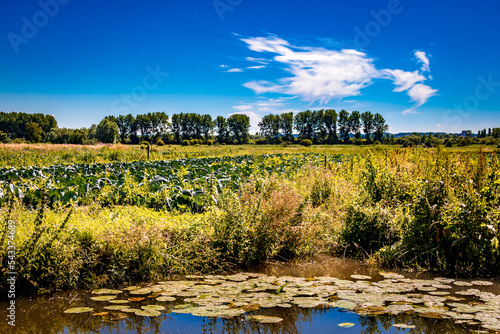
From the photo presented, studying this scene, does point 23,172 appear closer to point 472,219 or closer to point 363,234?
point 363,234

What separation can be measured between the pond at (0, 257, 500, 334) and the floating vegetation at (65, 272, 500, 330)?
0.04 feet

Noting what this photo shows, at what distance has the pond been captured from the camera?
3918 mm

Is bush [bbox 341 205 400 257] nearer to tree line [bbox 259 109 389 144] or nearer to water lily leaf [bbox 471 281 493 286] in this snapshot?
water lily leaf [bbox 471 281 493 286]

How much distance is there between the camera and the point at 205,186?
8.91 m

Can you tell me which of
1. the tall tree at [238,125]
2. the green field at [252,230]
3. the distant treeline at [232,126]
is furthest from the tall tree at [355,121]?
the green field at [252,230]

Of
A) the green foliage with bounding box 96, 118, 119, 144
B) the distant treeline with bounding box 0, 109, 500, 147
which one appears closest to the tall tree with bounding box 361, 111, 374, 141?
the distant treeline with bounding box 0, 109, 500, 147

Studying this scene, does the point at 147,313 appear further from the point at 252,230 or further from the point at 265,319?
the point at 252,230

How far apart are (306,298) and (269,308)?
1.74ft

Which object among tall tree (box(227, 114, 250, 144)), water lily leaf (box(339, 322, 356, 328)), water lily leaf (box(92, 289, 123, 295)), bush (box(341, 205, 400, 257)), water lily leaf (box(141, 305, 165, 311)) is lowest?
water lily leaf (box(339, 322, 356, 328))

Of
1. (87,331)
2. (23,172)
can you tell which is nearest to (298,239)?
(87,331)

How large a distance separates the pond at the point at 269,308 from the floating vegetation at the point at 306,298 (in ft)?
0.04

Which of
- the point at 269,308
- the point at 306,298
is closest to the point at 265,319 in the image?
the point at 269,308

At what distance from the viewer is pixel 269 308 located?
173 inches

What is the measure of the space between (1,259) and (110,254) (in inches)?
57.6
